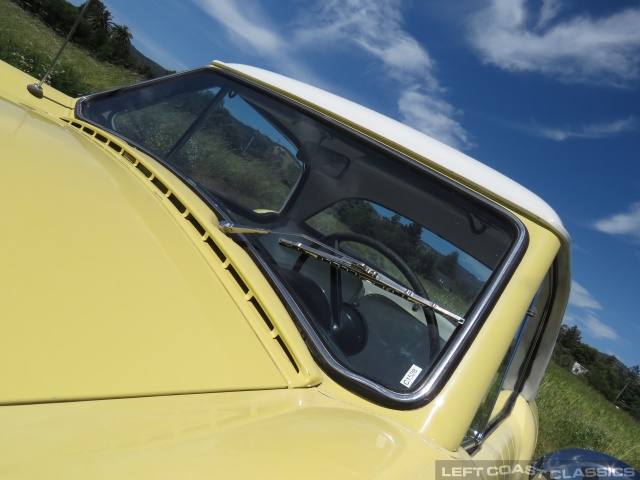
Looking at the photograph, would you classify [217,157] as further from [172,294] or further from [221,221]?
[172,294]

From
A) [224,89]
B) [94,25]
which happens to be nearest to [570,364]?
[94,25]

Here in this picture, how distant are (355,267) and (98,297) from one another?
81cm

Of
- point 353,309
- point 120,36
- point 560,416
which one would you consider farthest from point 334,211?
point 120,36

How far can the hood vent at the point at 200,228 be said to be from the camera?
1.46m

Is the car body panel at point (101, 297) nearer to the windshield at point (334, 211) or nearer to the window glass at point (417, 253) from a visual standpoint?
the windshield at point (334, 211)

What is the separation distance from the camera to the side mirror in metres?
1.57

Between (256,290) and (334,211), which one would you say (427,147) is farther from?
(256,290)

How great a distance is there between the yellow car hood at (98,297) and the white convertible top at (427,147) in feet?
2.88

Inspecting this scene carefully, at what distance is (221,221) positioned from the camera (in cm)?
177

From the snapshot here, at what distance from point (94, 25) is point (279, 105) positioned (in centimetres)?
2349

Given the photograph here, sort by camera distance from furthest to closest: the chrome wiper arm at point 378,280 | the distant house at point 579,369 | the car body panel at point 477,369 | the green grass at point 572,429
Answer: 1. the distant house at point 579,369
2. the green grass at point 572,429
3. the chrome wiper arm at point 378,280
4. the car body panel at point 477,369

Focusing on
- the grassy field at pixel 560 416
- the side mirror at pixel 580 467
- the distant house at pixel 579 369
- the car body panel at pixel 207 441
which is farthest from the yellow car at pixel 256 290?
the distant house at pixel 579 369

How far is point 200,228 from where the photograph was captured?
173cm

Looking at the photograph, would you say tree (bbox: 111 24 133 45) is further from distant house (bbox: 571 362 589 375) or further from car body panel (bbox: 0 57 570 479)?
distant house (bbox: 571 362 589 375)
